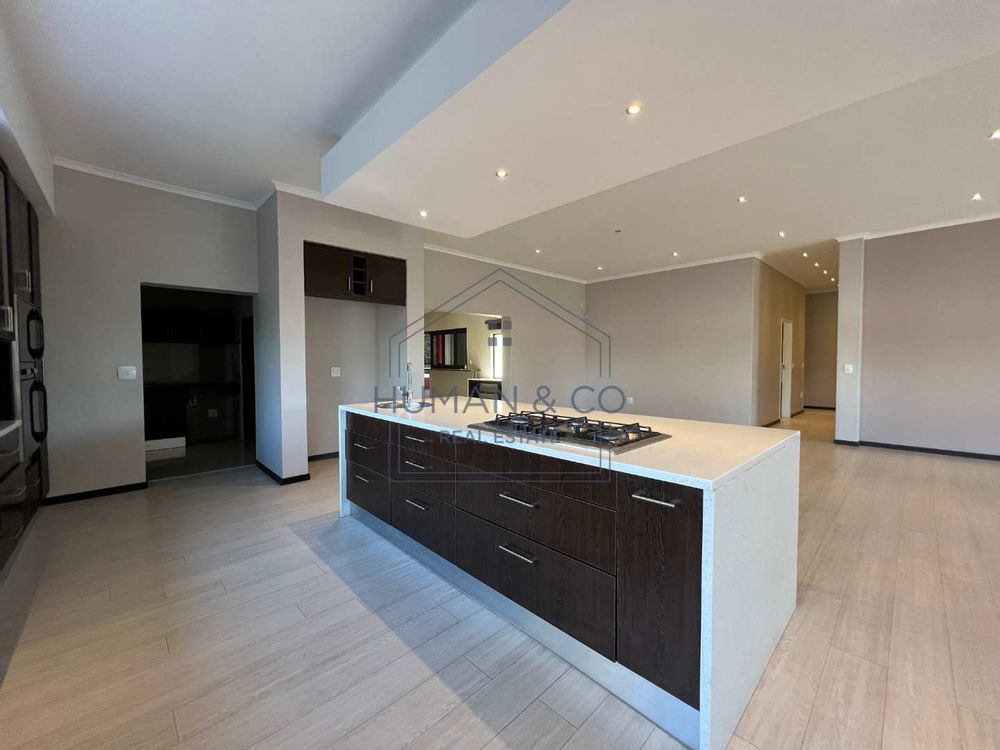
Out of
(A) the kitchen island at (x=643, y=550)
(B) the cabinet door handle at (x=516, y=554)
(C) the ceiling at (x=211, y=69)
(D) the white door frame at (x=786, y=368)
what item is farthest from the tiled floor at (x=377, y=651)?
(D) the white door frame at (x=786, y=368)

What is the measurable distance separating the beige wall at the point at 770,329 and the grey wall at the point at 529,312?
2976mm

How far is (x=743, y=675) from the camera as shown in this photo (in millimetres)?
1396

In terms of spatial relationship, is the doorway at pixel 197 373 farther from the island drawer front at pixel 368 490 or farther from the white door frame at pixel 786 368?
the white door frame at pixel 786 368

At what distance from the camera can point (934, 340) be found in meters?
5.01

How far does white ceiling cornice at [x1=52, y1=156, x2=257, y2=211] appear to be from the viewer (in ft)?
11.0

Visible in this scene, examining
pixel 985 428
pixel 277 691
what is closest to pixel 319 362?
pixel 277 691

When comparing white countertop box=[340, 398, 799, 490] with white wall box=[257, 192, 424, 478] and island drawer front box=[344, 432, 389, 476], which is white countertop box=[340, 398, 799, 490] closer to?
island drawer front box=[344, 432, 389, 476]

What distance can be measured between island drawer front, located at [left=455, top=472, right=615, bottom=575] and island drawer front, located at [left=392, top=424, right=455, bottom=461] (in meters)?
0.18

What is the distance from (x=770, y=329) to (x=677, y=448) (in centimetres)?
666

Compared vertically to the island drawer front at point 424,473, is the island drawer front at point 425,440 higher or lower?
higher

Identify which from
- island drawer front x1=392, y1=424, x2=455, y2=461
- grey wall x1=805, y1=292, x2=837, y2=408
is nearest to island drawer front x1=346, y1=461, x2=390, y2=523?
island drawer front x1=392, y1=424, x2=455, y2=461

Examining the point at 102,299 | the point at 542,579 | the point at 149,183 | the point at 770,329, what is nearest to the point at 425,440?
the point at 542,579

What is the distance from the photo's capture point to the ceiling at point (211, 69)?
1.89m

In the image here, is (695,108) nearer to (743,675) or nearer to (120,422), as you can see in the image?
(743,675)
